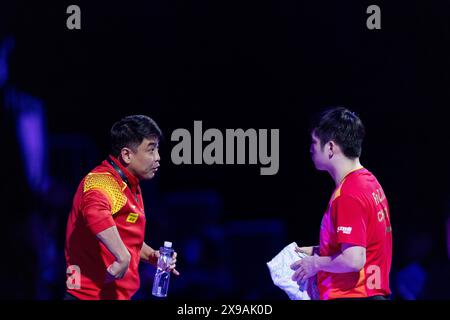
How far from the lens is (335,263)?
11.8 feet

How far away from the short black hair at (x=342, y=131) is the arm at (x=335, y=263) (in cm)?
56

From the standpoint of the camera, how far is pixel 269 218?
599cm

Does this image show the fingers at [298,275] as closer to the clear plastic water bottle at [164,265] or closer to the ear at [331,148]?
the ear at [331,148]

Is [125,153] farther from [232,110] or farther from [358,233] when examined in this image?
[232,110]

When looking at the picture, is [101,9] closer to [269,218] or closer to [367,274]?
[269,218]

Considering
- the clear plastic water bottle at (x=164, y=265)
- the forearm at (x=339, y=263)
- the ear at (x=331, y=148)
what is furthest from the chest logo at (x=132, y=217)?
the ear at (x=331, y=148)

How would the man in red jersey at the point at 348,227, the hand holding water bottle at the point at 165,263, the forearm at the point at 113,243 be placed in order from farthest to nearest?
the hand holding water bottle at the point at 165,263 < the man in red jersey at the point at 348,227 < the forearm at the point at 113,243

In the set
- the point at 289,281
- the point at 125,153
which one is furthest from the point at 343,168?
the point at 125,153

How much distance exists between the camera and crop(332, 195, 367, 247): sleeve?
3.54m

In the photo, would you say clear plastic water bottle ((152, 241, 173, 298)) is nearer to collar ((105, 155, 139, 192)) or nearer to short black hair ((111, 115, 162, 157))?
collar ((105, 155, 139, 192))

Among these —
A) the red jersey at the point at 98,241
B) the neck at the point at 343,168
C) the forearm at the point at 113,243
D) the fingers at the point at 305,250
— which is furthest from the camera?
the fingers at the point at 305,250

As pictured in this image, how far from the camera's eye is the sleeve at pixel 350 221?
354 cm
